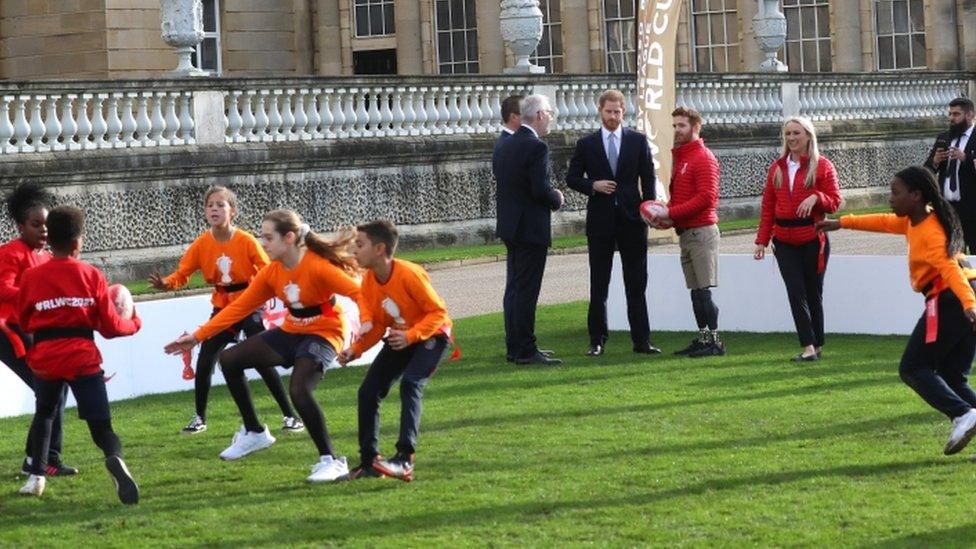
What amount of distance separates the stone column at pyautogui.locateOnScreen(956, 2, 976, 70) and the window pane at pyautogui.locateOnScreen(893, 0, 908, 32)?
93 centimetres

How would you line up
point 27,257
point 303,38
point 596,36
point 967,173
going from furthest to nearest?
1. point 303,38
2. point 596,36
3. point 967,173
4. point 27,257

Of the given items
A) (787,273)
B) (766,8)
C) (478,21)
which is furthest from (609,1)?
(787,273)

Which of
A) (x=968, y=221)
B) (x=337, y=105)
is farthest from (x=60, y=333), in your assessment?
(x=337, y=105)

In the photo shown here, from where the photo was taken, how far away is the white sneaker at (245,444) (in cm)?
1125

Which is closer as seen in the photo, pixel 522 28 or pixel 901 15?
pixel 522 28

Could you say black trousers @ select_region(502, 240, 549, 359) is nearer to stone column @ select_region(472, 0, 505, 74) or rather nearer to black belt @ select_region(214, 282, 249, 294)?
black belt @ select_region(214, 282, 249, 294)

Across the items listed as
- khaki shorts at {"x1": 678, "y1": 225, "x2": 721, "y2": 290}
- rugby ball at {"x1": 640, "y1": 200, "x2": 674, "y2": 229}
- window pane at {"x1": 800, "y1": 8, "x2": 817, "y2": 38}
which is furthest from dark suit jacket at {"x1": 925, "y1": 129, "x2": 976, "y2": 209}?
window pane at {"x1": 800, "y1": 8, "x2": 817, "y2": 38}

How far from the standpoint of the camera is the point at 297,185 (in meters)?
25.0

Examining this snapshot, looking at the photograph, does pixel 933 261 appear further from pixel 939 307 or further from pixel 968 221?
pixel 968 221

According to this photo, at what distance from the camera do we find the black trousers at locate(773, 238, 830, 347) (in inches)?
567

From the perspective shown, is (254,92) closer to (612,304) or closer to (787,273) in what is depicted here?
(612,304)

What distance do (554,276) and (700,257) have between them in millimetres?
Answer: 7404

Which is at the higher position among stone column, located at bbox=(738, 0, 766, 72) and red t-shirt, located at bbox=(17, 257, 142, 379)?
stone column, located at bbox=(738, 0, 766, 72)

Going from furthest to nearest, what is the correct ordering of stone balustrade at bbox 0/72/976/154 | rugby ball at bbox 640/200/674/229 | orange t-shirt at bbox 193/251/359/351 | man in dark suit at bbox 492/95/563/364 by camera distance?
1. stone balustrade at bbox 0/72/976/154
2. man in dark suit at bbox 492/95/563/364
3. rugby ball at bbox 640/200/674/229
4. orange t-shirt at bbox 193/251/359/351
